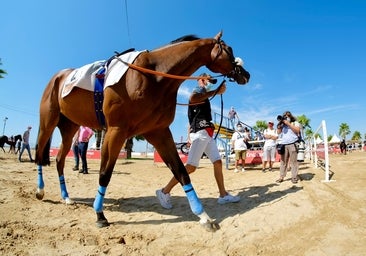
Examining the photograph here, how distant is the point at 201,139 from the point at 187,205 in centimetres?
115

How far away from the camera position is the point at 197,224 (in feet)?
12.3

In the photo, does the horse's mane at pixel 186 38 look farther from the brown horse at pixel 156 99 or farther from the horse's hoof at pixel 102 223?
the horse's hoof at pixel 102 223

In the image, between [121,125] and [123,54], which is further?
[123,54]

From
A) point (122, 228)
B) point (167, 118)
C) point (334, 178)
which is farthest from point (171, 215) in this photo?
point (334, 178)

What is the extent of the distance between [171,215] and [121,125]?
1.59 m

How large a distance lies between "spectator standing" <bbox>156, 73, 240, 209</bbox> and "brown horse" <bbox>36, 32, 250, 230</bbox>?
0.52 meters

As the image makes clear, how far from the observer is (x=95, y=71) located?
4555 mm

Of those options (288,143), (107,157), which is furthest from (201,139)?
(288,143)

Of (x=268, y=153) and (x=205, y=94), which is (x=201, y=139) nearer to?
(x=205, y=94)

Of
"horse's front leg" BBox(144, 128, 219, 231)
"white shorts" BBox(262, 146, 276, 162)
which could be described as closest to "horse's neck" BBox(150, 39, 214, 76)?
"horse's front leg" BBox(144, 128, 219, 231)

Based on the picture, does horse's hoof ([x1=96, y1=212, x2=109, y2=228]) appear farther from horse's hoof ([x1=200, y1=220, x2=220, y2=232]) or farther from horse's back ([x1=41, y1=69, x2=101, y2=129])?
horse's back ([x1=41, y1=69, x2=101, y2=129])

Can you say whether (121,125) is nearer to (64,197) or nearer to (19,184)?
(64,197)

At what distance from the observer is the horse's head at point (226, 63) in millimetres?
4145

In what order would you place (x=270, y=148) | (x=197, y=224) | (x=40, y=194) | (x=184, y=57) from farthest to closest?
(x=270, y=148) → (x=40, y=194) → (x=184, y=57) → (x=197, y=224)
